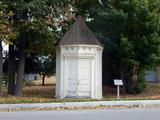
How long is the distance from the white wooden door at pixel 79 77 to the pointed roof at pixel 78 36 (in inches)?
45.1

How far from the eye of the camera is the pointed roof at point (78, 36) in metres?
28.0

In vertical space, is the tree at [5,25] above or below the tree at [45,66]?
above

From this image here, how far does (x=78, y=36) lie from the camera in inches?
1112

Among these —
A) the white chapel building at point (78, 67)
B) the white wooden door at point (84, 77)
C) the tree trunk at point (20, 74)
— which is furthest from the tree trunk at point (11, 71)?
the white wooden door at point (84, 77)

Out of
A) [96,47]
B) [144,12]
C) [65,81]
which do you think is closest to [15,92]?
[65,81]

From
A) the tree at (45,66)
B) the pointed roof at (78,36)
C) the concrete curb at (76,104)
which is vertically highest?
the pointed roof at (78,36)

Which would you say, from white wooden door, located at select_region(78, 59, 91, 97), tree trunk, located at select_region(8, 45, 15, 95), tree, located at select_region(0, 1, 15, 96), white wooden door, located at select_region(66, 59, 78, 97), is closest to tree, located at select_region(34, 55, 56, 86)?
tree trunk, located at select_region(8, 45, 15, 95)

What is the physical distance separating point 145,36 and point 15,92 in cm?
966

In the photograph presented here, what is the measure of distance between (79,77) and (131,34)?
621 cm

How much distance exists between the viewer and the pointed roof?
27953mm

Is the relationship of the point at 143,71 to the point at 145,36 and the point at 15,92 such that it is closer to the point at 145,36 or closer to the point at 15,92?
the point at 145,36

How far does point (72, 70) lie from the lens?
91.2 ft

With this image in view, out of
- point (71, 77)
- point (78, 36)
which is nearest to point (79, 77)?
point (71, 77)

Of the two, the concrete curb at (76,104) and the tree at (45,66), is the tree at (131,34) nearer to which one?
the concrete curb at (76,104)
